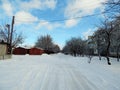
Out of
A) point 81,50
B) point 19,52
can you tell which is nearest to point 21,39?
point 19,52

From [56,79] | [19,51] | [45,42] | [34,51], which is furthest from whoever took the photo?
[45,42]

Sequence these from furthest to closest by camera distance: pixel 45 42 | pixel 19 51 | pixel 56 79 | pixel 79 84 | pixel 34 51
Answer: pixel 45 42
pixel 34 51
pixel 19 51
pixel 56 79
pixel 79 84

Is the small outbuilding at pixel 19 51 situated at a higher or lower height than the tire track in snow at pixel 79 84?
higher

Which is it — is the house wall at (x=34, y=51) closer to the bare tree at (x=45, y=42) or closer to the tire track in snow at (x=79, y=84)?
the bare tree at (x=45, y=42)

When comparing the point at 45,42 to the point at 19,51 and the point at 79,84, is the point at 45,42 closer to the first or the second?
the point at 19,51

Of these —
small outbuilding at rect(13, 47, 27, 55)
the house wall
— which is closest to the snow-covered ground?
small outbuilding at rect(13, 47, 27, 55)

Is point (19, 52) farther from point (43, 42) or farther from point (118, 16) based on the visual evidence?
point (118, 16)

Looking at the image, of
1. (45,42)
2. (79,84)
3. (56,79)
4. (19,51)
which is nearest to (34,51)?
(19,51)

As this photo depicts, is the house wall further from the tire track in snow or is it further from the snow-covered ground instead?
the tire track in snow

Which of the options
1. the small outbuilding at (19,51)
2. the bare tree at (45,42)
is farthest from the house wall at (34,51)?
the bare tree at (45,42)

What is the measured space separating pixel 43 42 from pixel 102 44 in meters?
70.9

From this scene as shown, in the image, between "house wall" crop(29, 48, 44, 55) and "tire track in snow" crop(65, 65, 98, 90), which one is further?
"house wall" crop(29, 48, 44, 55)

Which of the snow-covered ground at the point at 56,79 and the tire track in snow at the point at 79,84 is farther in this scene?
the snow-covered ground at the point at 56,79

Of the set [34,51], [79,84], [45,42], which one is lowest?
[79,84]
